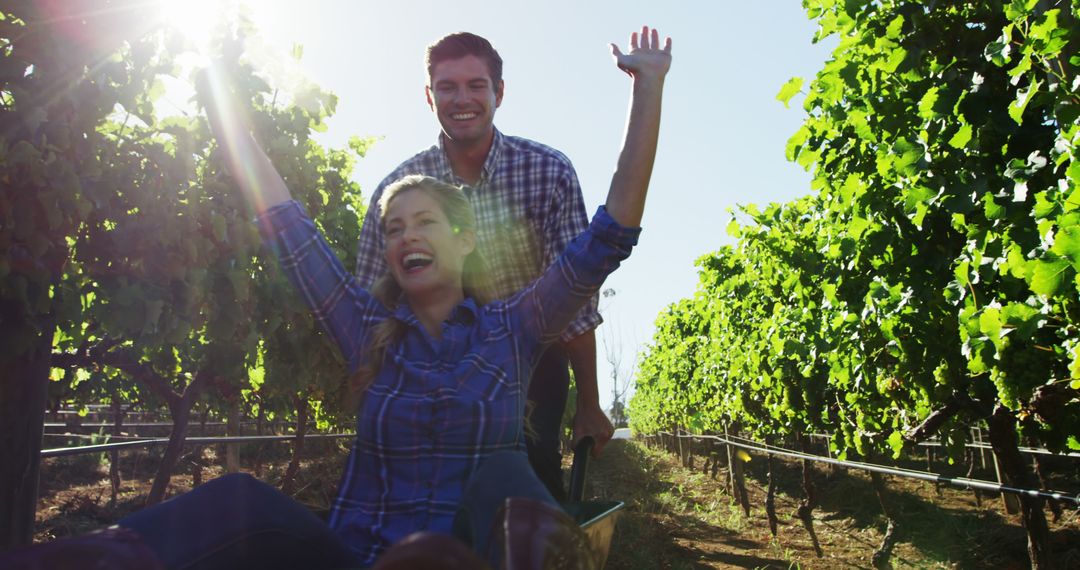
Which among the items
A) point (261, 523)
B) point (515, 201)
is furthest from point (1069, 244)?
point (261, 523)

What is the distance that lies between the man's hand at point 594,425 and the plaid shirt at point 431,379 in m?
0.56

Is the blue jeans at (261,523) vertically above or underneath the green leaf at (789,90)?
underneath

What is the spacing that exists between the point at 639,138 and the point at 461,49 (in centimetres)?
75

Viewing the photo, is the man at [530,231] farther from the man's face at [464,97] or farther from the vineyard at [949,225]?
the vineyard at [949,225]

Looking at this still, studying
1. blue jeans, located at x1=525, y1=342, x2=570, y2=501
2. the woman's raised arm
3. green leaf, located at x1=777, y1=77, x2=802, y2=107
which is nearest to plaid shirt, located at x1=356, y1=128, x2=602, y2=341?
blue jeans, located at x1=525, y1=342, x2=570, y2=501

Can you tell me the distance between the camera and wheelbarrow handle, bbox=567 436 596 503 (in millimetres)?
2110

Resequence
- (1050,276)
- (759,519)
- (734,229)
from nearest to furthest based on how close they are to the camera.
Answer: (1050,276)
(734,229)
(759,519)

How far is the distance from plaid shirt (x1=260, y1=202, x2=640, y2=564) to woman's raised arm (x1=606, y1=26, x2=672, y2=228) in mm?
51

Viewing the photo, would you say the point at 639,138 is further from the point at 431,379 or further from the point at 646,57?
the point at 431,379

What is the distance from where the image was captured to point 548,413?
256 centimetres

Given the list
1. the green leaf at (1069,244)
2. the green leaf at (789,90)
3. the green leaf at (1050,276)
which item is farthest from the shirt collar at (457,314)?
the green leaf at (789,90)

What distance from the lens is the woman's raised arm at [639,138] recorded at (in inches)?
69.9

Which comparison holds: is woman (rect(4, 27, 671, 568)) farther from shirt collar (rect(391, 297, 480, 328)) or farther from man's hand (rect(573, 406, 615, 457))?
man's hand (rect(573, 406, 615, 457))

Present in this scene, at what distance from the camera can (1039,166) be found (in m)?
3.77
